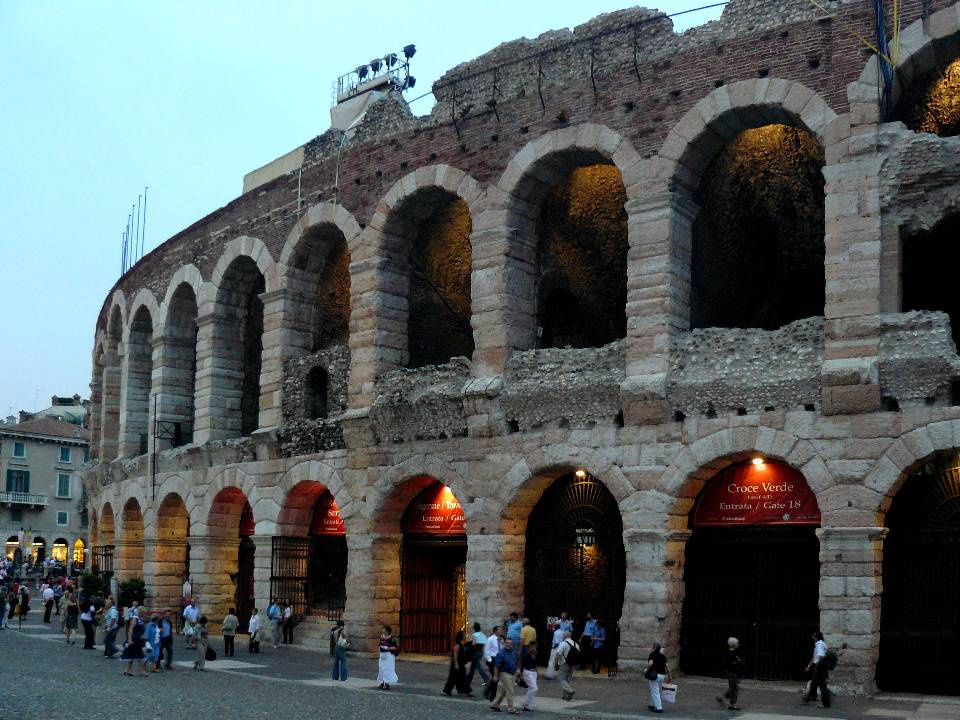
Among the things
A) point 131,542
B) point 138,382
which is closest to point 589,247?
point 138,382

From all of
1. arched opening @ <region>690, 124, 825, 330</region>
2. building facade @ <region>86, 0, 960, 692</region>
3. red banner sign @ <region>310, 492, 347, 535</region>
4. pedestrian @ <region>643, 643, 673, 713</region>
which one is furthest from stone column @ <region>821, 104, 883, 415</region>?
red banner sign @ <region>310, 492, 347, 535</region>

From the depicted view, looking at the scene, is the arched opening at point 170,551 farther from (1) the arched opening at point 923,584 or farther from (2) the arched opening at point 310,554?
(1) the arched opening at point 923,584

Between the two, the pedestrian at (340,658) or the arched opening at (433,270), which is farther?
the arched opening at (433,270)

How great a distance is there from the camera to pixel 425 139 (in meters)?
26.1

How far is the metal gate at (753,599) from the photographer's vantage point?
790 inches

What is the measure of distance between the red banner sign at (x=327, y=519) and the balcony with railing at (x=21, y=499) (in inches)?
1921

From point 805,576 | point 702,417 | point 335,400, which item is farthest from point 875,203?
point 335,400

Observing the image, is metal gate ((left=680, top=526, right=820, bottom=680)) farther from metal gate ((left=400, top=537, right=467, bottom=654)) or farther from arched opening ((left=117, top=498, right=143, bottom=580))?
arched opening ((left=117, top=498, right=143, bottom=580))

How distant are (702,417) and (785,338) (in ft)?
6.42

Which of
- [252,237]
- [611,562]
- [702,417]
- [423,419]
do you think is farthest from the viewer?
[252,237]

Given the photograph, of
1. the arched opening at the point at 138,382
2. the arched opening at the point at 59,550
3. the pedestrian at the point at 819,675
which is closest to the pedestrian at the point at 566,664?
the pedestrian at the point at 819,675

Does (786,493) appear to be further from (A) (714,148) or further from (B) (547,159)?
(B) (547,159)

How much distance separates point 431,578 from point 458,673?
7.00 m

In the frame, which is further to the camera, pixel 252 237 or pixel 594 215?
pixel 252 237
